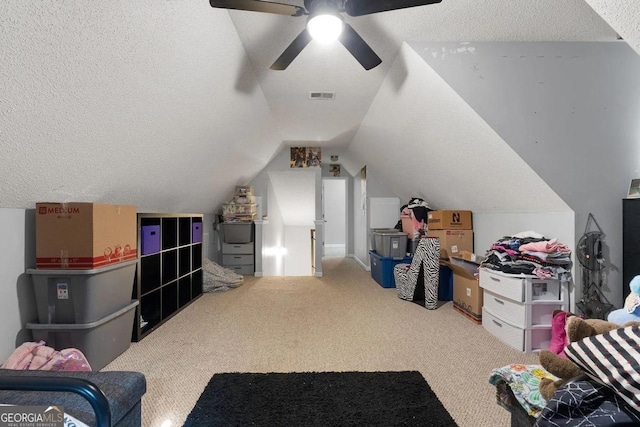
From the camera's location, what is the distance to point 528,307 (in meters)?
2.31

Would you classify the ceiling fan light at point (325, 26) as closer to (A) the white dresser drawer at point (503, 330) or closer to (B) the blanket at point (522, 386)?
(B) the blanket at point (522, 386)

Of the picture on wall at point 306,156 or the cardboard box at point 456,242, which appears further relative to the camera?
the picture on wall at point 306,156

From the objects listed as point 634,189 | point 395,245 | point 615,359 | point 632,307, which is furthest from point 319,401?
point 395,245

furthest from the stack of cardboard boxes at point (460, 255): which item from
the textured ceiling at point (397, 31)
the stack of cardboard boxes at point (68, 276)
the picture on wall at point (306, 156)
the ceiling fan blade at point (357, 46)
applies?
the stack of cardboard boxes at point (68, 276)

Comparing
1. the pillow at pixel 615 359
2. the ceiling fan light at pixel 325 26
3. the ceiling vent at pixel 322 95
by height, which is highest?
the ceiling vent at pixel 322 95

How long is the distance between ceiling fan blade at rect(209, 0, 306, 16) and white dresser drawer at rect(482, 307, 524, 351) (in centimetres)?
270

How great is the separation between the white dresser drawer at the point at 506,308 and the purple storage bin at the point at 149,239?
3.14 m

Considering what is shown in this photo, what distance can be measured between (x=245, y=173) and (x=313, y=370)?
A: 353 cm

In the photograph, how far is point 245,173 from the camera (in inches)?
192

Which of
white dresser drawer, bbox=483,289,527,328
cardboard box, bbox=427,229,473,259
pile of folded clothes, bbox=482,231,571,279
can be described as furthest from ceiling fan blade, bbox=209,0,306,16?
cardboard box, bbox=427,229,473,259

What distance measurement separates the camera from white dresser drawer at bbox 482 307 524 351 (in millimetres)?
2322

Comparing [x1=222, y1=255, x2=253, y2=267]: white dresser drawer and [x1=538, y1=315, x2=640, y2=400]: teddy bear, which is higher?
[x1=538, y1=315, x2=640, y2=400]: teddy bear

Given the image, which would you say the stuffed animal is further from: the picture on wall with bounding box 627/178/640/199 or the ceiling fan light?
the ceiling fan light

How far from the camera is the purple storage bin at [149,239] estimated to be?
2715mm
